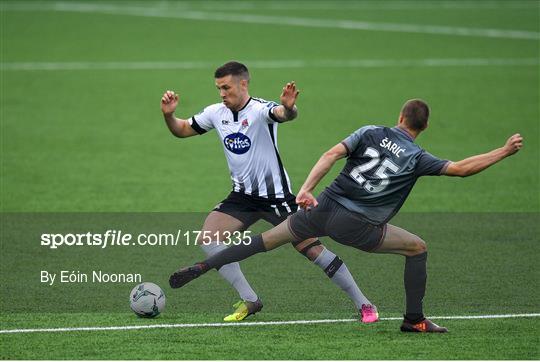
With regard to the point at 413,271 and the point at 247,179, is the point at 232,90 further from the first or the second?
the point at 413,271

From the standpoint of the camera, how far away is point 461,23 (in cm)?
3612

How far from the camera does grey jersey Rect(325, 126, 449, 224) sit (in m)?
10.8

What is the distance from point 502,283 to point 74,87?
16.6 m

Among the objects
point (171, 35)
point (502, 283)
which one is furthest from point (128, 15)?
point (502, 283)

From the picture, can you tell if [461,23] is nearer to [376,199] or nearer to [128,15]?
[128,15]

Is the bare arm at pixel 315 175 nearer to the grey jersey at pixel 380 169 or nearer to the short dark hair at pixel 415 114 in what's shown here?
the grey jersey at pixel 380 169

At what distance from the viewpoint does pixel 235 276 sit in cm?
1191

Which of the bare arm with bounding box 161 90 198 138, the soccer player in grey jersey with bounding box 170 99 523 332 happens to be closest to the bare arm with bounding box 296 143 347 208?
the soccer player in grey jersey with bounding box 170 99 523 332

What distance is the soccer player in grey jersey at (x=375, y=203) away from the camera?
35.5 feet

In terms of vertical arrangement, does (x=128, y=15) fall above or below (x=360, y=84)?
above

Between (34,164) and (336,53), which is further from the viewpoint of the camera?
(336,53)

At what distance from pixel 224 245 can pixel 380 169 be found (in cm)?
190

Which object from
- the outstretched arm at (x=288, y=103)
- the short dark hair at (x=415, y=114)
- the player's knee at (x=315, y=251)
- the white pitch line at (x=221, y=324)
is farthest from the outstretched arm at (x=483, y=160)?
the white pitch line at (x=221, y=324)

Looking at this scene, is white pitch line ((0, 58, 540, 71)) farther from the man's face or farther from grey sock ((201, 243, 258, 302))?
grey sock ((201, 243, 258, 302))
